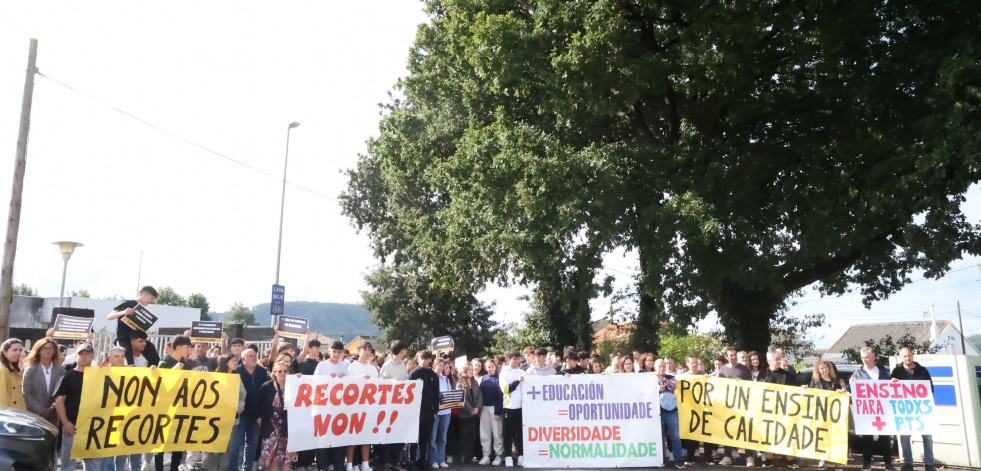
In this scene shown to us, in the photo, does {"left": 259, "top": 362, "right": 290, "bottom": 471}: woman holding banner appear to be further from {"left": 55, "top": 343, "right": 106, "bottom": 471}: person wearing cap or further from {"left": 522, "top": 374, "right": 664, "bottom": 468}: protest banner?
{"left": 522, "top": 374, "right": 664, "bottom": 468}: protest banner

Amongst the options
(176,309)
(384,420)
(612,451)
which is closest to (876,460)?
(612,451)

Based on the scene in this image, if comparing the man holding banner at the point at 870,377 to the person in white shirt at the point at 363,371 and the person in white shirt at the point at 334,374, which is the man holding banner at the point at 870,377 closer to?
the person in white shirt at the point at 363,371

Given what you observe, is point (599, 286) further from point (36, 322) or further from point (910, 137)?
point (36, 322)

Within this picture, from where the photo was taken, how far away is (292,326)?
14.4 m

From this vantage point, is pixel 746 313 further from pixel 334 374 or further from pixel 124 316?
pixel 124 316

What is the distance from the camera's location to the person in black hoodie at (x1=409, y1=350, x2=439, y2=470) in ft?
39.6

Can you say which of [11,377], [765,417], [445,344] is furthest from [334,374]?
[765,417]

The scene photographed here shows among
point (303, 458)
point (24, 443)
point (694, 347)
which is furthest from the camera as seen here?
point (694, 347)

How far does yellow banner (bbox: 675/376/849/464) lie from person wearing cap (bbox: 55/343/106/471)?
8964 mm

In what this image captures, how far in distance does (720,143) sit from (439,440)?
10.4 metres

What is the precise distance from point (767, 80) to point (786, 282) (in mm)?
5585

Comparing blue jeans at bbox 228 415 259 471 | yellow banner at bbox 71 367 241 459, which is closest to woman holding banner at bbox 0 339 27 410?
yellow banner at bbox 71 367 241 459

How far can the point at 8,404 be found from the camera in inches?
348

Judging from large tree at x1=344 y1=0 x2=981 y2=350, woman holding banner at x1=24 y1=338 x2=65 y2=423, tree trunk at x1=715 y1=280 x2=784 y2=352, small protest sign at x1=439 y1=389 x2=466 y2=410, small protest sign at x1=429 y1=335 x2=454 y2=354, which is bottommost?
small protest sign at x1=439 y1=389 x2=466 y2=410
